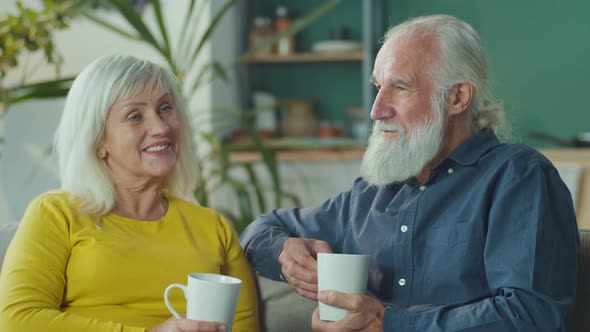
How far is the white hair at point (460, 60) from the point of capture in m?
1.75

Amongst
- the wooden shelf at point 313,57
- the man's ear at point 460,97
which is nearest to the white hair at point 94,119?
the man's ear at point 460,97

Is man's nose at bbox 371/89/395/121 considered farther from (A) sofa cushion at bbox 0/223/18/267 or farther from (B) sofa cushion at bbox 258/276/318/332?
(A) sofa cushion at bbox 0/223/18/267

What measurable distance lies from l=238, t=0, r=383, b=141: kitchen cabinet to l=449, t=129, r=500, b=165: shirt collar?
10.1 ft

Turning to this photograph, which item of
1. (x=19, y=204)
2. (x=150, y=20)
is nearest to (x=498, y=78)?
(x=150, y=20)

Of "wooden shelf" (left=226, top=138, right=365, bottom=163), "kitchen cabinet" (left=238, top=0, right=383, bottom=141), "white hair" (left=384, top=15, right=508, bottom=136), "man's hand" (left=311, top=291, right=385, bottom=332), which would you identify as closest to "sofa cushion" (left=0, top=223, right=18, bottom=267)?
"man's hand" (left=311, top=291, right=385, bottom=332)

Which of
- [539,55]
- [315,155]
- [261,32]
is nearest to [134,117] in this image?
[315,155]

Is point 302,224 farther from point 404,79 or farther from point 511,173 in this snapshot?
point 511,173

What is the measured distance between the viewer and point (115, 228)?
1659mm

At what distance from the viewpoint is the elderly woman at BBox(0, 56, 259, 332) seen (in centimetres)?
151

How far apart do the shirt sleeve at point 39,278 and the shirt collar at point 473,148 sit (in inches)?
29.5

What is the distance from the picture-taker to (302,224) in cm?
191

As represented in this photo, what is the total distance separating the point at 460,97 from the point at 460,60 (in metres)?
0.09

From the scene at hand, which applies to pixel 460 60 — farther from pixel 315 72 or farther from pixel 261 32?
pixel 315 72

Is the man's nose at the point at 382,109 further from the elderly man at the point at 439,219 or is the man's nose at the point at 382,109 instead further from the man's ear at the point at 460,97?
the man's ear at the point at 460,97
